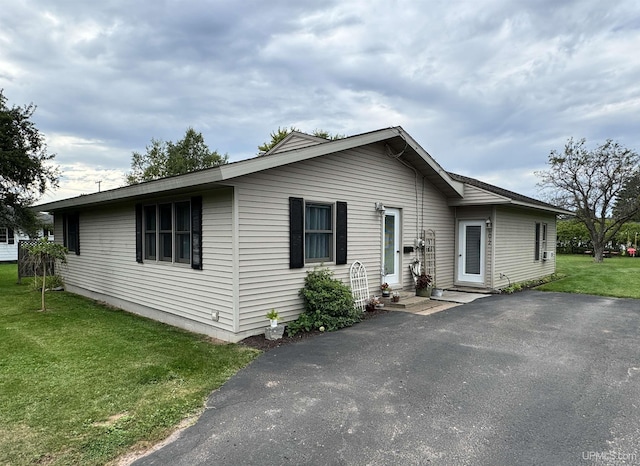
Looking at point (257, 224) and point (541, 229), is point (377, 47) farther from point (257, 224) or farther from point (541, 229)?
point (541, 229)

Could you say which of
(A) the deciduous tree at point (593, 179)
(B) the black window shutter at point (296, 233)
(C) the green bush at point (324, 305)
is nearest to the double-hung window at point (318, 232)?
(B) the black window shutter at point (296, 233)

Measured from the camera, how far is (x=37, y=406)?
341 cm

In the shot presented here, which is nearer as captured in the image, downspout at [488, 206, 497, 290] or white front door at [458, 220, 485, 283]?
downspout at [488, 206, 497, 290]

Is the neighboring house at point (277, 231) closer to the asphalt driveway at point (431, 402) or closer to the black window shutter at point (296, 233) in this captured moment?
the black window shutter at point (296, 233)

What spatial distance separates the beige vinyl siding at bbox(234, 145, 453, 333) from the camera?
5672 mm

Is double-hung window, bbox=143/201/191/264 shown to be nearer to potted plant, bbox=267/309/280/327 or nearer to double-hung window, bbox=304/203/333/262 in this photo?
potted plant, bbox=267/309/280/327

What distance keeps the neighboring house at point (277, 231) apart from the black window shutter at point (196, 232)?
0.02 metres

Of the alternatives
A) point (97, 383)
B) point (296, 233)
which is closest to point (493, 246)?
point (296, 233)

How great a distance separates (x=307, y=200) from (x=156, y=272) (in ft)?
11.0

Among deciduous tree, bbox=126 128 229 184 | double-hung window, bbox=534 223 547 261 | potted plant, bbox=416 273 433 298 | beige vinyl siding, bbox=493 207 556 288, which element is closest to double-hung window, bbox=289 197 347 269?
potted plant, bbox=416 273 433 298

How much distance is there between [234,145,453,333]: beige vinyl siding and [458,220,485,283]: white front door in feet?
4.96

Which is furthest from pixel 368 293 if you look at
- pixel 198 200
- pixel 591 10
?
pixel 591 10

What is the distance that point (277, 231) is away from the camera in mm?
6070

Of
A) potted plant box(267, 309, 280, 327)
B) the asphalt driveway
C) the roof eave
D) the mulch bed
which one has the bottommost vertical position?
the mulch bed
